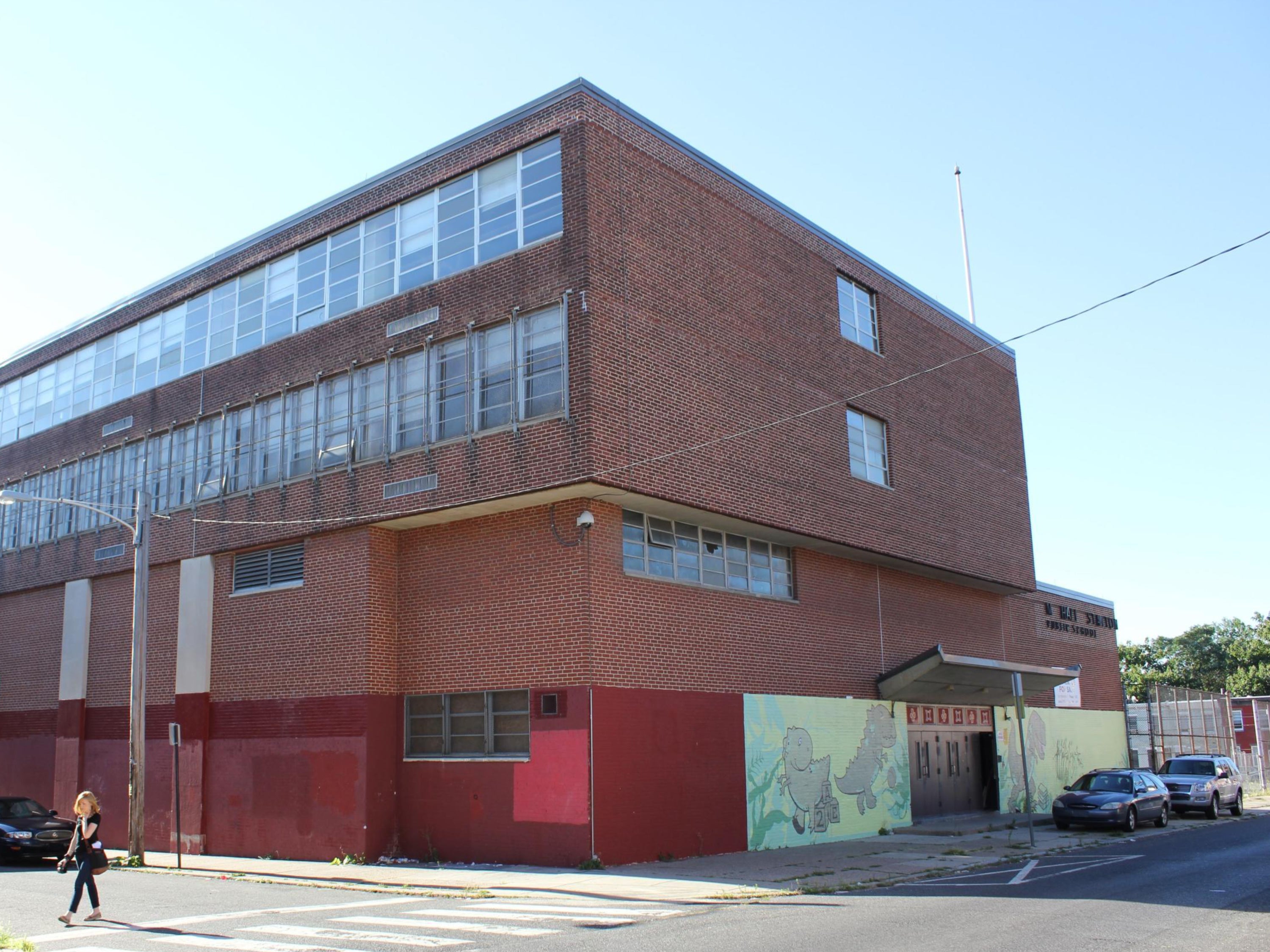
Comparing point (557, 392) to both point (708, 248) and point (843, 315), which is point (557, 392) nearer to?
point (708, 248)

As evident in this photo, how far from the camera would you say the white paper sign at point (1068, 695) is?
36.7m

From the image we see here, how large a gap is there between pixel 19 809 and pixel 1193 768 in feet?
98.6

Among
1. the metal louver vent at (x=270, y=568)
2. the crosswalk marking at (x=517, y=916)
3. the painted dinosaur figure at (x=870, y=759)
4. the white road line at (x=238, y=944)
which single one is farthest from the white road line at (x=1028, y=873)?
the metal louver vent at (x=270, y=568)

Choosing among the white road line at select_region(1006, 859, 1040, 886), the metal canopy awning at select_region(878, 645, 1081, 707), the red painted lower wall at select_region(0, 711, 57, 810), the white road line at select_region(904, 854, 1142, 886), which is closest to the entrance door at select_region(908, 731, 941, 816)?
the metal canopy awning at select_region(878, 645, 1081, 707)

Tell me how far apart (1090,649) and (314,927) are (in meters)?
34.8

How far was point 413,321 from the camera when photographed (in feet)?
71.7

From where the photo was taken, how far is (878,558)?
2673cm

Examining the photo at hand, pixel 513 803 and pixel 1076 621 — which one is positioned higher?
pixel 1076 621

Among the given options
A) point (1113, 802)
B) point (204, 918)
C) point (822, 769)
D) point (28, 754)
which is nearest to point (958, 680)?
point (1113, 802)

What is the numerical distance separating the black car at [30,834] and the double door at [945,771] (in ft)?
61.5

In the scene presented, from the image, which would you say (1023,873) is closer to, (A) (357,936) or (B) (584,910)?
(B) (584,910)

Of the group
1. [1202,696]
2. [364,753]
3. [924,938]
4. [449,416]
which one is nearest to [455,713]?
[364,753]

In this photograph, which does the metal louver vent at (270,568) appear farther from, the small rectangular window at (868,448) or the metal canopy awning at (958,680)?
the metal canopy awning at (958,680)

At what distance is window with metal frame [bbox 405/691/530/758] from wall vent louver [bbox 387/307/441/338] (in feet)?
23.5
